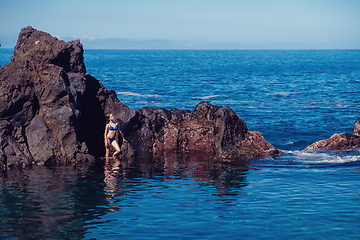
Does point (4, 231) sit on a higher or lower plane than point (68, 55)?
lower

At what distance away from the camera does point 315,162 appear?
19359 millimetres

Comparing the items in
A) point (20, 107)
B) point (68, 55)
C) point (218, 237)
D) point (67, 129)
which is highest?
point (68, 55)

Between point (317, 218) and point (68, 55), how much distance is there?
1584 centimetres

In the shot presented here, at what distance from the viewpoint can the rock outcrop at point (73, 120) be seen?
18328 millimetres

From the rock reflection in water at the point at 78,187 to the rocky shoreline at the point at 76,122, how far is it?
3.61 feet

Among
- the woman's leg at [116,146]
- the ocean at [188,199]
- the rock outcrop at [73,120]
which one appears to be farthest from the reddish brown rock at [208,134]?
the woman's leg at [116,146]

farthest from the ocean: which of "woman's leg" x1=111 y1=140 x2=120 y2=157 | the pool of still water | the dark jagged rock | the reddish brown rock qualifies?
the reddish brown rock

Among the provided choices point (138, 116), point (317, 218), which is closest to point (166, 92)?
point (138, 116)

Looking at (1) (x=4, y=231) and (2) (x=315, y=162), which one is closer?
(1) (x=4, y=231)

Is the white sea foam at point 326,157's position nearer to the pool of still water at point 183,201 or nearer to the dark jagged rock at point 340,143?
the pool of still water at point 183,201

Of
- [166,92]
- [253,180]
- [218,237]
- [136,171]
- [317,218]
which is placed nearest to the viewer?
[218,237]

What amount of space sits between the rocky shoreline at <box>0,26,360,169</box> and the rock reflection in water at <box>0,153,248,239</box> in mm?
1099

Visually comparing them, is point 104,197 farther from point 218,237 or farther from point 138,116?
point 138,116

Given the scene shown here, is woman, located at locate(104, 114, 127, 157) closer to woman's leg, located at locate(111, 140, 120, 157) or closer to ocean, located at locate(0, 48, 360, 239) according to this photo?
woman's leg, located at locate(111, 140, 120, 157)
